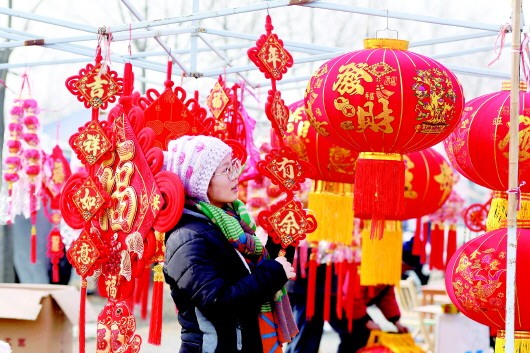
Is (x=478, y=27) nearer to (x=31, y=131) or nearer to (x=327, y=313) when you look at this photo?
(x=327, y=313)

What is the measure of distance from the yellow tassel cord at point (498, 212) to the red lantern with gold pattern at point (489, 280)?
15cm

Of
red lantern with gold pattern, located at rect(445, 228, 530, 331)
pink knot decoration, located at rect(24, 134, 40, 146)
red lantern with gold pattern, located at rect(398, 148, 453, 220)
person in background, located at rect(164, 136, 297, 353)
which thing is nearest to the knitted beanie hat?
person in background, located at rect(164, 136, 297, 353)

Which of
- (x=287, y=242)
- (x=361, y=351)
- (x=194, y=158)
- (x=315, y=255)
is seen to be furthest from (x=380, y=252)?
(x=194, y=158)

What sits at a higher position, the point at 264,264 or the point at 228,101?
the point at 228,101

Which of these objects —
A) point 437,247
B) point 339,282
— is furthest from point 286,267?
point 437,247

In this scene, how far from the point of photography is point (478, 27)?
4.61 m

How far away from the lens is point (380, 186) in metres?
4.75

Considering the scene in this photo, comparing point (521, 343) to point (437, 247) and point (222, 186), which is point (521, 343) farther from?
point (437, 247)

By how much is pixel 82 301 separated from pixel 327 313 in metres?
3.26

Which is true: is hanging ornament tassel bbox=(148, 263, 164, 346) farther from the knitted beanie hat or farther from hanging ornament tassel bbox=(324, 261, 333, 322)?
hanging ornament tassel bbox=(324, 261, 333, 322)

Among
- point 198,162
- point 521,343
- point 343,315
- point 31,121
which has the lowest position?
point 343,315

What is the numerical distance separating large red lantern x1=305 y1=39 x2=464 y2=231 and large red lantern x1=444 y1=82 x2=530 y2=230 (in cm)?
17

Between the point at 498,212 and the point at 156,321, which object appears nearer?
the point at 156,321

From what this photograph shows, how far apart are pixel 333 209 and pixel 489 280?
1.69m
